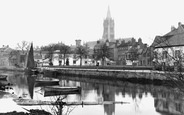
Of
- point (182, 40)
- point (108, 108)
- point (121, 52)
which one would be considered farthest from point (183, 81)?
point (121, 52)

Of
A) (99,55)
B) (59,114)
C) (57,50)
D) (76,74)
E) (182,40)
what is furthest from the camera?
(57,50)

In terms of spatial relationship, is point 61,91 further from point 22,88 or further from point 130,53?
point 130,53

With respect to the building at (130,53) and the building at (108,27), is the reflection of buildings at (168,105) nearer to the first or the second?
the building at (130,53)

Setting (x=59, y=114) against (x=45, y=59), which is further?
(x=45, y=59)

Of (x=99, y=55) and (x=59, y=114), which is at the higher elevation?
(x=99, y=55)

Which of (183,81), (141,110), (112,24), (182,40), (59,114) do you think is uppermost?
(112,24)

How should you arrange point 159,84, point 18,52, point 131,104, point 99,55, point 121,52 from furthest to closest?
point 18,52 → point 121,52 → point 99,55 → point 159,84 → point 131,104

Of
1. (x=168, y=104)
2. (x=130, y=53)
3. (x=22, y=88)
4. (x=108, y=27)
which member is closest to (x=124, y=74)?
(x=22, y=88)

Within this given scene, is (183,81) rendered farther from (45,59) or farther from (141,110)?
(45,59)

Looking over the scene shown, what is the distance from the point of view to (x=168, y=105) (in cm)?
2169

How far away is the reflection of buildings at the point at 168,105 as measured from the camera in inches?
746

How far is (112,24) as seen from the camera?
172m

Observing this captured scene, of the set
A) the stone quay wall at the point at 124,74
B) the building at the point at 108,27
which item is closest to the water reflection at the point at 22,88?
the stone quay wall at the point at 124,74

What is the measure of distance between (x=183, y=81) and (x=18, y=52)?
381 ft
